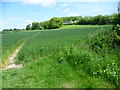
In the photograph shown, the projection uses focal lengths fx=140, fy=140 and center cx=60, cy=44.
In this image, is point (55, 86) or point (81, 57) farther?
point (81, 57)

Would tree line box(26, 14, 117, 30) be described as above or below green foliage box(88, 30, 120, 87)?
above

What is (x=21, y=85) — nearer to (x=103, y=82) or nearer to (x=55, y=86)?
(x=55, y=86)

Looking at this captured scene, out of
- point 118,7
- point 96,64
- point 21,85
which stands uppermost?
point 118,7

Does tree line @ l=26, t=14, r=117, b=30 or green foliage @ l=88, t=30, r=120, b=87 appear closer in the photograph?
green foliage @ l=88, t=30, r=120, b=87

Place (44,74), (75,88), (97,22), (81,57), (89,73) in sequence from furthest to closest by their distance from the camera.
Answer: (97,22)
(81,57)
(44,74)
(89,73)
(75,88)

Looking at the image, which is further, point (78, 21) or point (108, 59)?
point (78, 21)

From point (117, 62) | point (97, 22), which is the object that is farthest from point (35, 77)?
point (97, 22)

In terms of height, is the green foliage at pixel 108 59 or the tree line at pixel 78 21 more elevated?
the tree line at pixel 78 21

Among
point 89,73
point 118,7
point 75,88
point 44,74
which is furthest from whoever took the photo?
point 118,7

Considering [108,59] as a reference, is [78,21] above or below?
above

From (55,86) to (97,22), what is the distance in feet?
233

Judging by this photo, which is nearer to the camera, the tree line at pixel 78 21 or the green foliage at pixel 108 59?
the green foliage at pixel 108 59

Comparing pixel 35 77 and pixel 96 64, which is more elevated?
pixel 96 64

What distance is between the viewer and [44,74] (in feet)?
21.5
